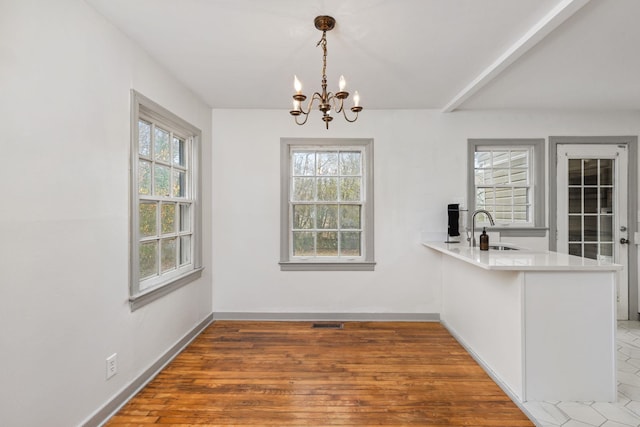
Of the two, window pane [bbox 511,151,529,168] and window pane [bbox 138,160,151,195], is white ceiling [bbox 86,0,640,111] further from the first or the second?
window pane [bbox 138,160,151,195]

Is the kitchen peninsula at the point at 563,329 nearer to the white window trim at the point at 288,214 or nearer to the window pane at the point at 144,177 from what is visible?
the white window trim at the point at 288,214

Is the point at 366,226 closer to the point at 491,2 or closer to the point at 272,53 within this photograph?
the point at 272,53

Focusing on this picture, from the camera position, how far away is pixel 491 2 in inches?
77.3

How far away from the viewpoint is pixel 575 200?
3.98 meters

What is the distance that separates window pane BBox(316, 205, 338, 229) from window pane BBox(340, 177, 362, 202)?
0.58 ft

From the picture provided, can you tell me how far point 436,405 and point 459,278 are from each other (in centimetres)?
142

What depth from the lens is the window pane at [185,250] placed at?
3398 mm

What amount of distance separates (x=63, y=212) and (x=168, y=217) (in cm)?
130

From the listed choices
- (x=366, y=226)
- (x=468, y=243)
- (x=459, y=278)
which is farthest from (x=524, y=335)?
(x=366, y=226)

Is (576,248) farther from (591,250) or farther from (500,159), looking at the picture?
(500,159)

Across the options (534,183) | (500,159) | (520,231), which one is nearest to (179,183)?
(500,159)

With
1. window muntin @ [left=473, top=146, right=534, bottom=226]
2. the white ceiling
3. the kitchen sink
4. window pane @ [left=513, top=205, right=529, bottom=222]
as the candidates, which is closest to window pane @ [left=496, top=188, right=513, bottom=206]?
window muntin @ [left=473, top=146, right=534, bottom=226]

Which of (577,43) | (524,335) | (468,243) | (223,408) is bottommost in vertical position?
(223,408)

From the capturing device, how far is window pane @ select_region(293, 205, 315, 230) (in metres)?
4.01
